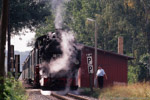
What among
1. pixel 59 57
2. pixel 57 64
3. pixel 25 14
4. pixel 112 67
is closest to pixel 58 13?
pixel 59 57

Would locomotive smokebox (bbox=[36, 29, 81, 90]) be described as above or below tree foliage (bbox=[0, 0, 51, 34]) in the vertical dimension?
below

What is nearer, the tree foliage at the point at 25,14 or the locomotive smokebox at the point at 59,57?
the locomotive smokebox at the point at 59,57

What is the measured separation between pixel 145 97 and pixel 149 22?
33512mm

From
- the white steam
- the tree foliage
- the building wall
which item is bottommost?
the building wall

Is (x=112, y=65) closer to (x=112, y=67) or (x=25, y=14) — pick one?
(x=112, y=67)

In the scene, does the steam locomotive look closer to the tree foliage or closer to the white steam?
the white steam

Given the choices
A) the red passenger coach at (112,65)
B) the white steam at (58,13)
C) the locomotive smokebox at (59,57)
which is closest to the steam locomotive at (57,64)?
the locomotive smokebox at (59,57)

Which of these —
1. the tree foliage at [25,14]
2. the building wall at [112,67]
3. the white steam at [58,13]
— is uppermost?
the tree foliage at [25,14]

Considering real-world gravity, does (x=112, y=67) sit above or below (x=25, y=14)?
below

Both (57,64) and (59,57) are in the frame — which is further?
(59,57)

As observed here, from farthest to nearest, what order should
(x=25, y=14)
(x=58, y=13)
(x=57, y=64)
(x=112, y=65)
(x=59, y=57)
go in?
(x=25, y=14) → (x=112, y=65) → (x=58, y=13) → (x=59, y=57) → (x=57, y=64)

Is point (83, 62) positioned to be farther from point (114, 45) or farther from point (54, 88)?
point (114, 45)

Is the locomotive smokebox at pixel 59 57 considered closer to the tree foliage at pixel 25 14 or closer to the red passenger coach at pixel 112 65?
the red passenger coach at pixel 112 65

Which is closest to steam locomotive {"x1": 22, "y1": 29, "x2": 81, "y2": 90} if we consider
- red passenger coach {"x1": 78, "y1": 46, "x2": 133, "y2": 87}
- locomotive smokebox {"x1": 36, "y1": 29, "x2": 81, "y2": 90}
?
locomotive smokebox {"x1": 36, "y1": 29, "x2": 81, "y2": 90}
